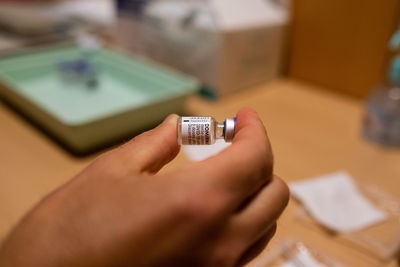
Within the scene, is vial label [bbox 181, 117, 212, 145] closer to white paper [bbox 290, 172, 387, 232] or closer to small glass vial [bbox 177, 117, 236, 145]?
small glass vial [bbox 177, 117, 236, 145]

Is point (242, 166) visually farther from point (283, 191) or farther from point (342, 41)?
point (342, 41)

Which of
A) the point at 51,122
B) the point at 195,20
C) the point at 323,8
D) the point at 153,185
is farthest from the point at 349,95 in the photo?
the point at 153,185

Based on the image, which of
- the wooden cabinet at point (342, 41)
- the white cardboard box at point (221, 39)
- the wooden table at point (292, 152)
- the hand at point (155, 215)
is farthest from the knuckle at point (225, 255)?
the wooden cabinet at point (342, 41)

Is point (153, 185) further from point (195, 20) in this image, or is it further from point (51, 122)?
point (195, 20)

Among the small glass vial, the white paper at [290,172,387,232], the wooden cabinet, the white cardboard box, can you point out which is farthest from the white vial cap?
the wooden cabinet

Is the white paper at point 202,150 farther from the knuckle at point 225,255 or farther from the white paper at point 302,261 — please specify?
the white paper at point 302,261

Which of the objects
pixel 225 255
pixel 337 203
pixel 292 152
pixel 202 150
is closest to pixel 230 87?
pixel 292 152

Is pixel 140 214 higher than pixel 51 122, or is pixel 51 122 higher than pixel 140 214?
pixel 140 214
